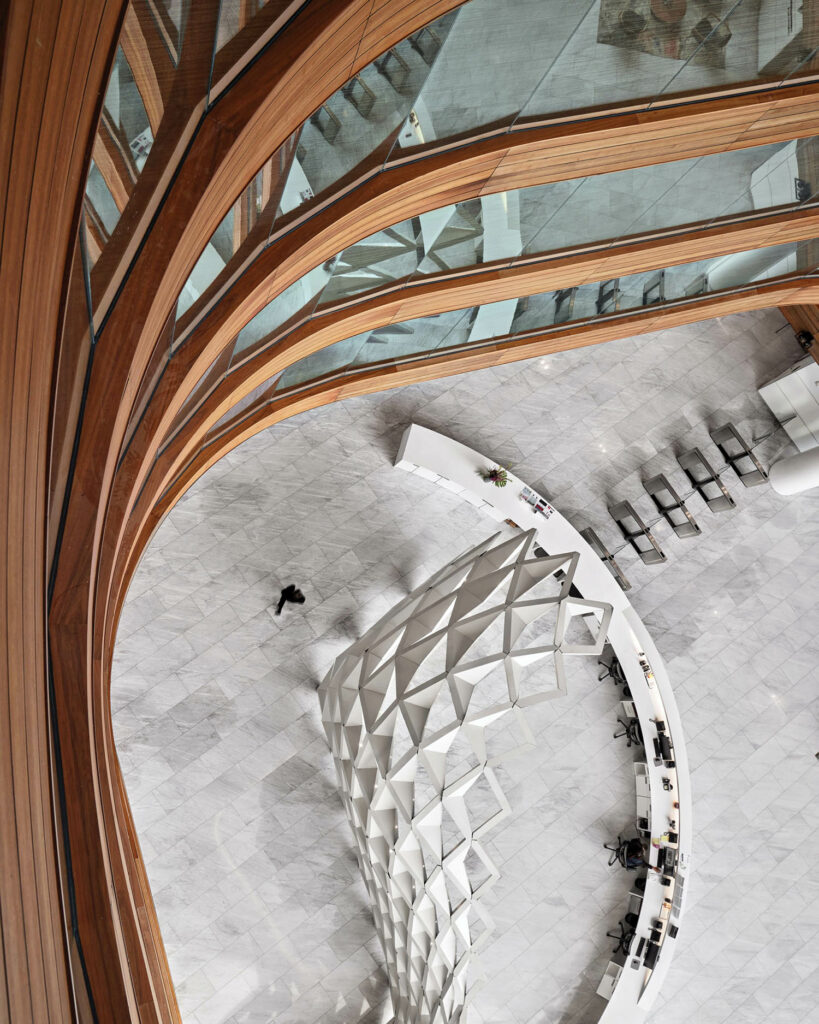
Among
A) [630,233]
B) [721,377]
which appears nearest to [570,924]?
[721,377]

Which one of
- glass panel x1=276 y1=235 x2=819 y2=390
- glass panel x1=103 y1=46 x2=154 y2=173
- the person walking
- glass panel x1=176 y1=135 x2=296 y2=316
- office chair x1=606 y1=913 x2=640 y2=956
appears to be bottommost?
office chair x1=606 y1=913 x2=640 y2=956

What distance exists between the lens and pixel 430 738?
27.9 feet

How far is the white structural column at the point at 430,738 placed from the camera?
8.17m

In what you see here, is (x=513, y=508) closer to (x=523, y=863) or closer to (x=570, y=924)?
(x=523, y=863)

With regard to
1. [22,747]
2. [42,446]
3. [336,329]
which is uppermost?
[336,329]

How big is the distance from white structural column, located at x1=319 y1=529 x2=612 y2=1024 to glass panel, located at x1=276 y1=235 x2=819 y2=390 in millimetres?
3091

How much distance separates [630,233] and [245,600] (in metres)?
8.25

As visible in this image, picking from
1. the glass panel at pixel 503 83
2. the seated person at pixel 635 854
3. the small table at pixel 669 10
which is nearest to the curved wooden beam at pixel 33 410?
the glass panel at pixel 503 83

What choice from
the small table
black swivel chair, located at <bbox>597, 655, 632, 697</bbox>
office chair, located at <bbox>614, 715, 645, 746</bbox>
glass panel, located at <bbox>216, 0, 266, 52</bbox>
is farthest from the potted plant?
glass panel, located at <bbox>216, 0, 266, 52</bbox>

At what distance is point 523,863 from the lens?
13555 millimetres

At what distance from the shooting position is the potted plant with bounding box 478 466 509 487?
13219mm

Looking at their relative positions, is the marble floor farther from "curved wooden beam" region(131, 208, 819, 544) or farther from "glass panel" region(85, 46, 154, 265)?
"glass panel" region(85, 46, 154, 265)

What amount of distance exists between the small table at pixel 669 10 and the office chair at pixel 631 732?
11185 millimetres

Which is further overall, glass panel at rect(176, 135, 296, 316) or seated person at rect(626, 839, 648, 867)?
seated person at rect(626, 839, 648, 867)
